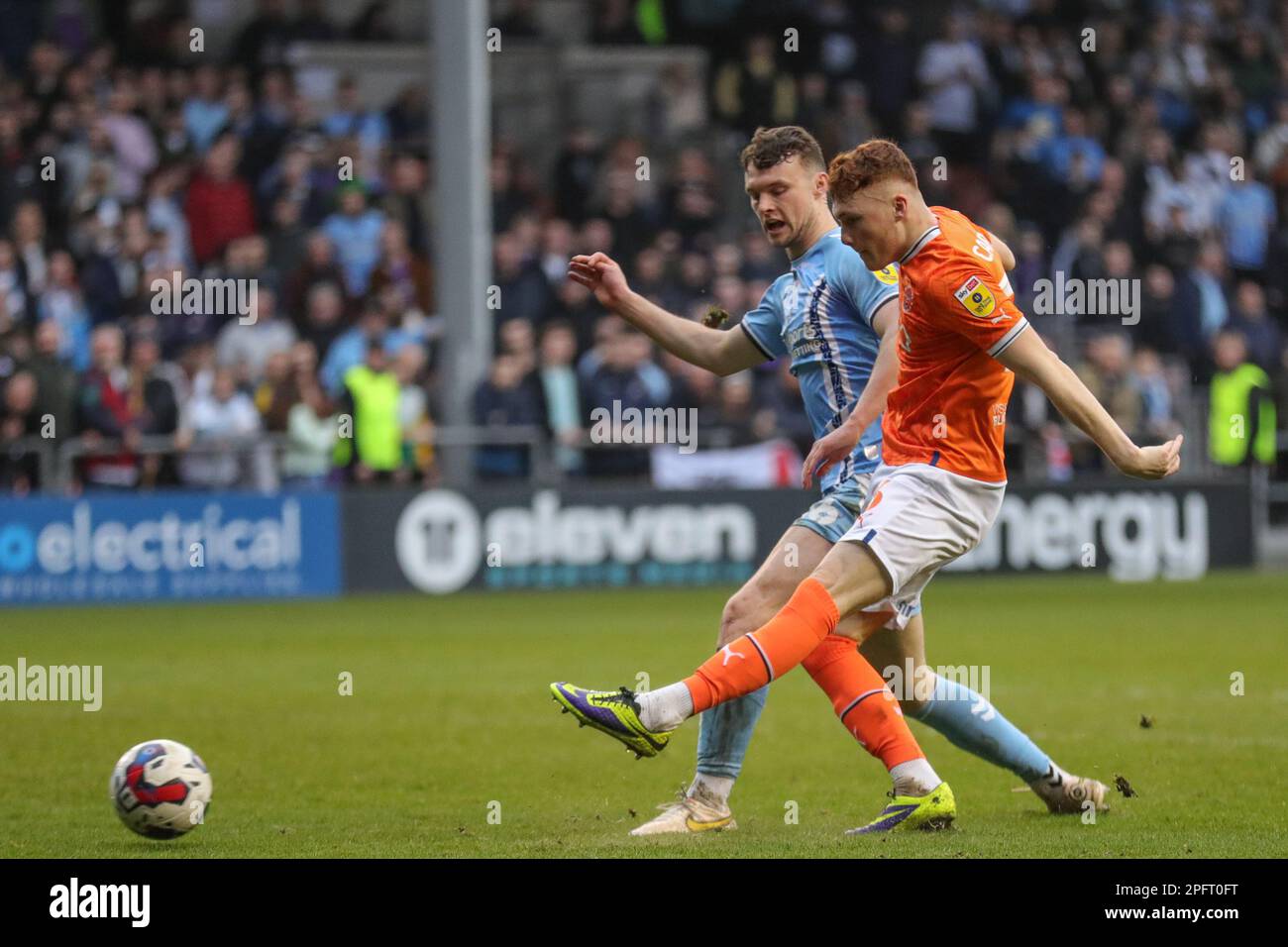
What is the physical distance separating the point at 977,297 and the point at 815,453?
818mm

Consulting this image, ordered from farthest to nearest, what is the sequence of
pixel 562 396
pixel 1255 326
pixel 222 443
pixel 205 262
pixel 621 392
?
pixel 1255 326
pixel 205 262
pixel 562 396
pixel 621 392
pixel 222 443

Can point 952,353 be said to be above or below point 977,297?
below

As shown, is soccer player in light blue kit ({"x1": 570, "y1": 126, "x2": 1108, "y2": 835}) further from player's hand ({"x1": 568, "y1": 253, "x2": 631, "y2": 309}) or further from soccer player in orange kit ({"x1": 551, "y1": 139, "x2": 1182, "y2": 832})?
soccer player in orange kit ({"x1": 551, "y1": 139, "x2": 1182, "y2": 832})

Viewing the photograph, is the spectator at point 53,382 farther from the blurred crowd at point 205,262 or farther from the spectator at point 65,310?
the spectator at point 65,310

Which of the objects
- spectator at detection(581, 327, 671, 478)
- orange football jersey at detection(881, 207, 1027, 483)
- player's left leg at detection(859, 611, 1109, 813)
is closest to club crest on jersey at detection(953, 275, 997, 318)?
orange football jersey at detection(881, 207, 1027, 483)

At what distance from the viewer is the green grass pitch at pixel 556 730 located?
22.9 feet

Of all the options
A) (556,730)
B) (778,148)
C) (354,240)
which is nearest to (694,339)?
(778,148)

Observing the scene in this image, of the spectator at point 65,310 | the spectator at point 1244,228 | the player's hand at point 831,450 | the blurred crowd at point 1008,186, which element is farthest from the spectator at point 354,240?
the player's hand at point 831,450

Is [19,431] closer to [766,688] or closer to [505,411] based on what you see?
[505,411]

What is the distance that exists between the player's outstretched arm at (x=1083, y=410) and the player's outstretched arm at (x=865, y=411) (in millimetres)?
503

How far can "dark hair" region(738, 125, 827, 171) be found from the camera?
23.3 feet

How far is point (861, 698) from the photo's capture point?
271 inches
